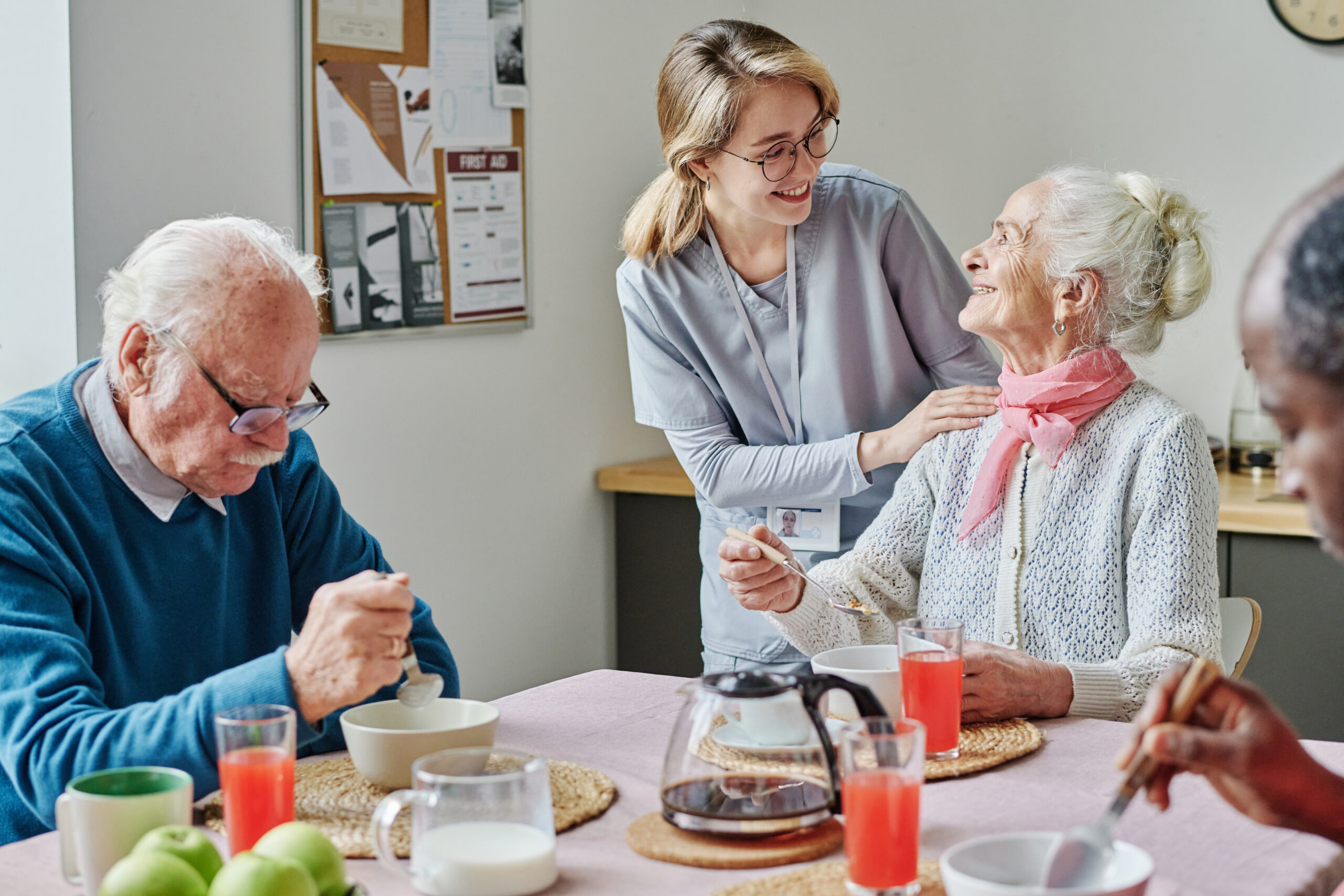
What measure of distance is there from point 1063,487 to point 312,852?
1171mm

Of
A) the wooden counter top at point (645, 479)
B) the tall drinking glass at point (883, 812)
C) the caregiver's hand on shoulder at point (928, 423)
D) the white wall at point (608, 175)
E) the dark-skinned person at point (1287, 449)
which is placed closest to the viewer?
the dark-skinned person at point (1287, 449)

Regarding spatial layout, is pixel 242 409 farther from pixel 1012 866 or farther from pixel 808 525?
pixel 808 525

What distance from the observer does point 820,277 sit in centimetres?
222

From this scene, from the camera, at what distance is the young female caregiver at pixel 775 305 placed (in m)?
2.11

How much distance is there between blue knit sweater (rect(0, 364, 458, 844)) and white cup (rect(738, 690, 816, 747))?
408 mm

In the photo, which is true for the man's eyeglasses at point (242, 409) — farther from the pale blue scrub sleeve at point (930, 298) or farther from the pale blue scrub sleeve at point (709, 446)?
the pale blue scrub sleeve at point (930, 298)

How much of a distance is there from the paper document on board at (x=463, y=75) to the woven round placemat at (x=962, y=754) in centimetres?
193

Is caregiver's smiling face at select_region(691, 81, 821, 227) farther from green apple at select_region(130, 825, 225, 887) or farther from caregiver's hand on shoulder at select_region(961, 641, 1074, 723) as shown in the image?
green apple at select_region(130, 825, 225, 887)

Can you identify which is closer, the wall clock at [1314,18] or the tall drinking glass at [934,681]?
the tall drinking glass at [934,681]

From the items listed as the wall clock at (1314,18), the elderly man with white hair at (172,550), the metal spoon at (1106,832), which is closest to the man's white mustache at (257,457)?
the elderly man with white hair at (172,550)

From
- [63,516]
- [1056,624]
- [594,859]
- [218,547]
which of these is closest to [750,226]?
[1056,624]

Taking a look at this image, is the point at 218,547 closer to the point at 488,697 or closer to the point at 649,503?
the point at 488,697

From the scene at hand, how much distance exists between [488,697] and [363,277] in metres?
1.03

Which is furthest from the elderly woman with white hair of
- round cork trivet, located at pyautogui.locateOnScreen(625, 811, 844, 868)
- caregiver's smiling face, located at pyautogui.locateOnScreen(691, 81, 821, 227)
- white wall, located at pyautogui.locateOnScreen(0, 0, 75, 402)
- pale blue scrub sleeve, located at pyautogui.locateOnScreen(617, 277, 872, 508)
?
white wall, located at pyautogui.locateOnScreen(0, 0, 75, 402)
